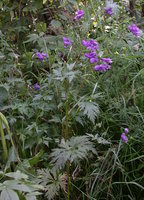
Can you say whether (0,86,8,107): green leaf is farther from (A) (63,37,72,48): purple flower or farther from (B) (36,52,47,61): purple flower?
(A) (63,37,72,48): purple flower

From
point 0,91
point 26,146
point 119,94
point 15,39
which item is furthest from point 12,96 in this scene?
point 15,39

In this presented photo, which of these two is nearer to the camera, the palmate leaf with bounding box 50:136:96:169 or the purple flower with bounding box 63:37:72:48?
the palmate leaf with bounding box 50:136:96:169

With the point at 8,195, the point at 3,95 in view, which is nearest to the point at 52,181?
the point at 8,195

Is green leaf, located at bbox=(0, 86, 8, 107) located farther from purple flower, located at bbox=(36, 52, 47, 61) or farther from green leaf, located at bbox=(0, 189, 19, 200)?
green leaf, located at bbox=(0, 189, 19, 200)

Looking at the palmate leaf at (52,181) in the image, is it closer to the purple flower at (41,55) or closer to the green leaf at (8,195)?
the green leaf at (8,195)

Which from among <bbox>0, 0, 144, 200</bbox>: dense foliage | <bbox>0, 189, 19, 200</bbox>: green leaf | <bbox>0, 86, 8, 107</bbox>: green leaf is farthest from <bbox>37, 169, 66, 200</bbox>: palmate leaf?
<bbox>0, 86, 8, 107</bbox>: green leaf

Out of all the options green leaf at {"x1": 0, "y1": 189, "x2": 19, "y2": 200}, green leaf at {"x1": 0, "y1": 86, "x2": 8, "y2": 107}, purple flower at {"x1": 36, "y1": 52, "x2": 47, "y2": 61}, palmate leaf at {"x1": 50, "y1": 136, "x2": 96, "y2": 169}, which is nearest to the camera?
green leaf at {"x1": 0, "y1": 189, "x2": 19, "y2": 200}

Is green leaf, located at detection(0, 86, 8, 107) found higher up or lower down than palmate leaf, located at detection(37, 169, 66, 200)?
higher up

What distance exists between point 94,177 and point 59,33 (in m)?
1.44

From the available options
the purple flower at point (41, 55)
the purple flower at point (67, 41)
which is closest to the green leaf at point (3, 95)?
the purple flower at point (41, 55)

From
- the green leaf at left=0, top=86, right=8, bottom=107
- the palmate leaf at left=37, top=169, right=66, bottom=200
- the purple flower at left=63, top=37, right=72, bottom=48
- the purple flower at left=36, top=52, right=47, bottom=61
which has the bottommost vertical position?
the palmate leaf at left=37, top=169, right=66, bottom=200

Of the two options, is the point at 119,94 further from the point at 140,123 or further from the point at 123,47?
the point at 123,47

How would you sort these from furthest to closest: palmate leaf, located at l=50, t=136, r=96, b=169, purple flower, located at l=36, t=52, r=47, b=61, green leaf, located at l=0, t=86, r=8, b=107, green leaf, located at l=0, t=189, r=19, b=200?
purple flower, located at l=36, t=52, r=47, b=61, green leaf, located at l=0, t=86, r=8, b=107, palmate leaf, located at l=50, t=136, r=96, b=169, green leaf, located at l=0, t=189, r=19, b=200

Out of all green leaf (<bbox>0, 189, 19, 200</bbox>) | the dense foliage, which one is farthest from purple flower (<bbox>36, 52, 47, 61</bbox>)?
green leaf (<bbox>0, 189, 19, 200</bbox>)
